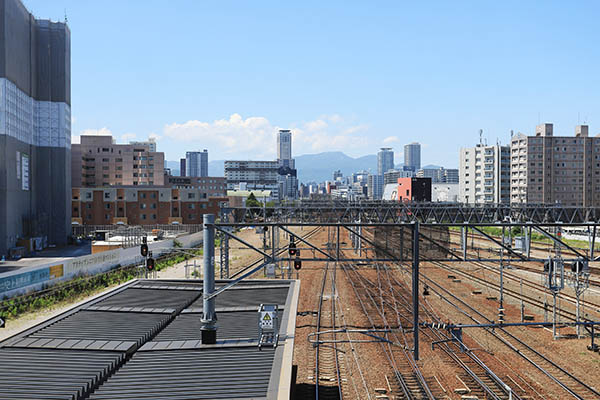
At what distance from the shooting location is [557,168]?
84.2 metres

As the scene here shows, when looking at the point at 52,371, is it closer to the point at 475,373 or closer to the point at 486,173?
the point at 475,373

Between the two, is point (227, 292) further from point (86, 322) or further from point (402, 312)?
point (402, 312)

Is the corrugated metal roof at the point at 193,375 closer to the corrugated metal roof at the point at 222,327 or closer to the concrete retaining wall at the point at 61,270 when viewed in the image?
the corrugated metal roof at the point at 222,327

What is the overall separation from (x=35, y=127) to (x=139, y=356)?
49082mm

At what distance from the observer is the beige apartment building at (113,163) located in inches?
4181

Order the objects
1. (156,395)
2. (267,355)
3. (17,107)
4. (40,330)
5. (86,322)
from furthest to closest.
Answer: (17,107) → (86,322) → (40,330) → (267,355) → (156,395)

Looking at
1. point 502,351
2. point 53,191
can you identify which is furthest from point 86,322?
point 53,191

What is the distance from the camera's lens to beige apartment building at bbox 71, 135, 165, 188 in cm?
10619

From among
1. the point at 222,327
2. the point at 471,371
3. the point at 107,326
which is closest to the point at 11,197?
the point at 107,326

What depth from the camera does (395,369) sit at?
15.1 meters

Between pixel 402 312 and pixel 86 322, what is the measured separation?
49.0ft

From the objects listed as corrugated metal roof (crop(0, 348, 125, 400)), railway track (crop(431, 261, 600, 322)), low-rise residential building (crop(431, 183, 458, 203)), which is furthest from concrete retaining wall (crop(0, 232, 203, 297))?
low-rise residential building (crop(431, 183, 458, 203))

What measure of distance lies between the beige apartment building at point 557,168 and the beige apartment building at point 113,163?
75.6 meters

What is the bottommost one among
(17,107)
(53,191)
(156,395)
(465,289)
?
(465,289)
